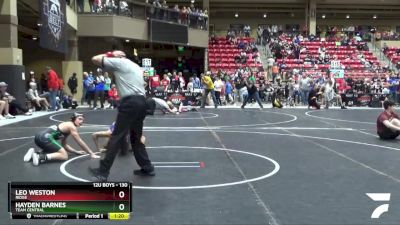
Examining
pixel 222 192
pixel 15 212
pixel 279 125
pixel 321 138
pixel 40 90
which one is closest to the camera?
pixel 15 212

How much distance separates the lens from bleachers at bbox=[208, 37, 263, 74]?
3697cm

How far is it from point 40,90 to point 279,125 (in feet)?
56.7

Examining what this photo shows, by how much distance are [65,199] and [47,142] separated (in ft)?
15.2

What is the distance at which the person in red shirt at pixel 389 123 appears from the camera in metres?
10.9

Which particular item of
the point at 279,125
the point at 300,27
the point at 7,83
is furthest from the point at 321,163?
the point at 300,27

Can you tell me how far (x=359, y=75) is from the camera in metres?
35.0

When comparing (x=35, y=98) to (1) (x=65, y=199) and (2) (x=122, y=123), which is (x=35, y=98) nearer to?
(2) (x=122, y=123)

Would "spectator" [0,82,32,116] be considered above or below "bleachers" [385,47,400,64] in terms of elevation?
below

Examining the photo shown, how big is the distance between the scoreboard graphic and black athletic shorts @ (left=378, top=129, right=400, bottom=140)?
890 centimetres

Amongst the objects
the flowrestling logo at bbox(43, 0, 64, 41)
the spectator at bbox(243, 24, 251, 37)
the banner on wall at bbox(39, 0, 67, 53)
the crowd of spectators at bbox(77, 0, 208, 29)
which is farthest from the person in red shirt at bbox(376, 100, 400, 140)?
the spectator at bbox(243, 24, 251, 37)

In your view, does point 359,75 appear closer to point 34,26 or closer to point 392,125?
point 34,26

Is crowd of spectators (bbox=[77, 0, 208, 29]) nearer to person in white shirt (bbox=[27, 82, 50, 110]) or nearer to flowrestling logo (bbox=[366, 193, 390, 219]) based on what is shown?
person in white shirt (bbox=[27, 82, 50, 110])

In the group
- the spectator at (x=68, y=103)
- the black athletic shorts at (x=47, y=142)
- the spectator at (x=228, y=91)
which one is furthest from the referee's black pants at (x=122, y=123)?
the spectator at (x=228, y=91)

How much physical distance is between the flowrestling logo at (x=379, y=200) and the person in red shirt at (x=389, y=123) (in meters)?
5.49
